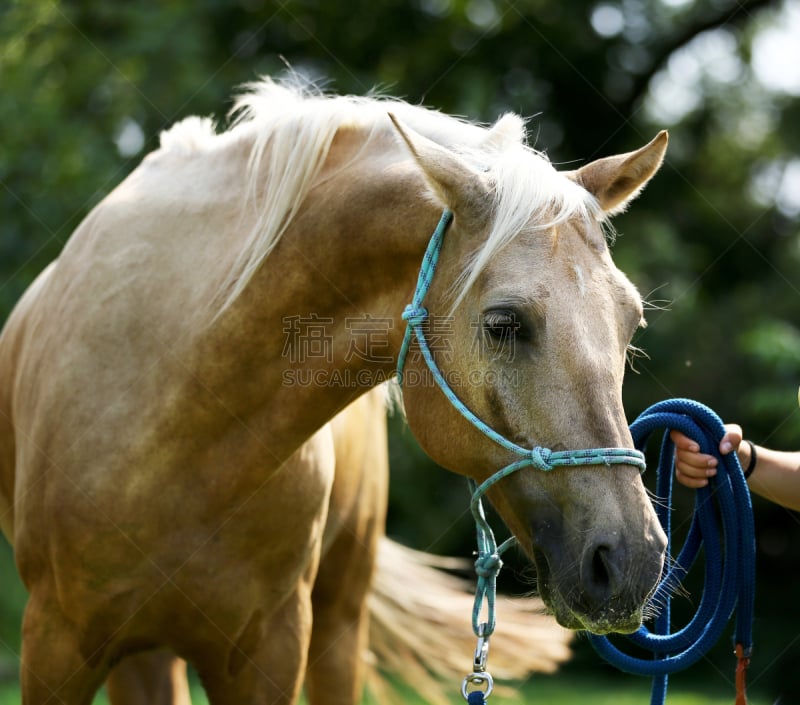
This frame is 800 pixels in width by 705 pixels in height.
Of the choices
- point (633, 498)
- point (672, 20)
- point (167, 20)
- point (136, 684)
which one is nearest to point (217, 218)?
point (633, 498)

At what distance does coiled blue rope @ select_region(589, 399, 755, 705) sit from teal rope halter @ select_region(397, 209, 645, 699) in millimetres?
327

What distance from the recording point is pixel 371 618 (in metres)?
4.84

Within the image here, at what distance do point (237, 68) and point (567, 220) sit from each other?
21.2ft

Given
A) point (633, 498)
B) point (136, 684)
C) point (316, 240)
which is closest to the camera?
point (633, 498)

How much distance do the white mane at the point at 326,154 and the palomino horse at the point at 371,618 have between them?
2.62ft

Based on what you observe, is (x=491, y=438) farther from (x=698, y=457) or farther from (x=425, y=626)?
(x=425, y=626)

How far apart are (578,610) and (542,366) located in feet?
1.70

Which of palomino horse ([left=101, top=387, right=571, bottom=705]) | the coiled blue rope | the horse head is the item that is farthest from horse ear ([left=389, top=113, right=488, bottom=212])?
palomino horse ([left=101, top=387, right=571, bottom=705])

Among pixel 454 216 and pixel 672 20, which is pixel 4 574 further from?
pixel 672 20

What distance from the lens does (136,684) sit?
3615 mm

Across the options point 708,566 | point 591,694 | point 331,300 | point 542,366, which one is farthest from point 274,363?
point 591,694

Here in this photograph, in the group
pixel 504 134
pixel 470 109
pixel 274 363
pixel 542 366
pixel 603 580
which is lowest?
pixel 603 580

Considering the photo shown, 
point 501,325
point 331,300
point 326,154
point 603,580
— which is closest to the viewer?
point 603,580

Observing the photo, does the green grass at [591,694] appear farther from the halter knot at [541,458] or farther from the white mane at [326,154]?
the halter knot at [541,458]
